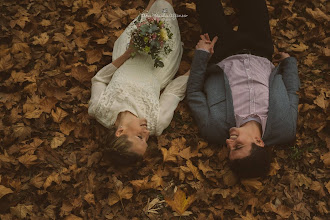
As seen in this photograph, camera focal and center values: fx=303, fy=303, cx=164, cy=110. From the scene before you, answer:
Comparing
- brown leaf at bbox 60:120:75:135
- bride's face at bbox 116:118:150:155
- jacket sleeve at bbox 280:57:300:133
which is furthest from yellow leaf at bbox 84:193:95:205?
jacket sleeve at bbox 280:57:300:133

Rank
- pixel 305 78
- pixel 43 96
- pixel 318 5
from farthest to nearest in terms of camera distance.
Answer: pixel 318 5
pixel 305 78
pixel 43 96

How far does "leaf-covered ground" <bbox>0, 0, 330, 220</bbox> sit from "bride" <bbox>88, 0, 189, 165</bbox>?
0.95 feet

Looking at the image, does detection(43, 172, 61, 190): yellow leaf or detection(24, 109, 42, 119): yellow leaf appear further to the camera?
detection(24, 109, 42, 119): yellow leaf

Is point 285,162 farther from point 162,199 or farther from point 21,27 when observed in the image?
point 21,27

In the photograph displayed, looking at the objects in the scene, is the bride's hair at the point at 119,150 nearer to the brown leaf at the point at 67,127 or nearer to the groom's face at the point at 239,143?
the brown leaf at the point at 67,127

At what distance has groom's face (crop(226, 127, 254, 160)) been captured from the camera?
9.63 feet

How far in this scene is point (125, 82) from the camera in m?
3.20

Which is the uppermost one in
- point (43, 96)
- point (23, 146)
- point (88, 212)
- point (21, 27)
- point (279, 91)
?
point (21, 27)

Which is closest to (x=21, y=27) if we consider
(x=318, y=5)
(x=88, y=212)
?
(x=88, y=212)

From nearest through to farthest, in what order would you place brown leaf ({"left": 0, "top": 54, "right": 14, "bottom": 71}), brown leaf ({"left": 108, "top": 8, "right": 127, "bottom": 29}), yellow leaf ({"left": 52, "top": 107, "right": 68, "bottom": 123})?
1. yellow leaf ({"left": 52, "top": 107, "right": 68, "bottom": 123})
2. brown leaf ({"left": 0, "top": 54, "right": 14, "bottom": 71})
3. brown leaf ({"left": 108, "top": 8, "right": 127, "bottom": 29})

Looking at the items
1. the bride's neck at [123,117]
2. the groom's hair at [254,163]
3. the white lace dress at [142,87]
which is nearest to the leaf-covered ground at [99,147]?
the groom's hair at [254,163]

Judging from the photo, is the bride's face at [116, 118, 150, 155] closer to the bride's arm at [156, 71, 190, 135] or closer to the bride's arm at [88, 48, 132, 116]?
the bride's arm at [156, 71, 190, 135]

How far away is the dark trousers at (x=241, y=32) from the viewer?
3533 millimetres

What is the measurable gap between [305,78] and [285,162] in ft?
3.85
